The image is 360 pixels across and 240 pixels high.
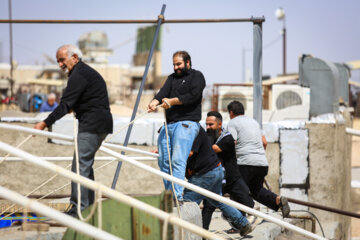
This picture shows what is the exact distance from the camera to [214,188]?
609 centimetres

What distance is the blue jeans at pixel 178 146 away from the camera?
5.81m

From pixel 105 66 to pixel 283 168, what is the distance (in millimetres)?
34001

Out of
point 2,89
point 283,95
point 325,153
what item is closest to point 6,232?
point 325,153

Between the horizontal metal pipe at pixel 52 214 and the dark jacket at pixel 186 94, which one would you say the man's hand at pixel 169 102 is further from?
the horizontal metal pipe at pixel 52 214

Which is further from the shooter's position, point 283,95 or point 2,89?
point 2,89

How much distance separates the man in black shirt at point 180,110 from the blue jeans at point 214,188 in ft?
0.74

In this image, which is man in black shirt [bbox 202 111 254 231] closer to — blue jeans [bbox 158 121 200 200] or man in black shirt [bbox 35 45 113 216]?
blue jeans [bbox 158 121 200 200]

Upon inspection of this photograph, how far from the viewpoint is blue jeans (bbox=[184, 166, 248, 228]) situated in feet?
19.6

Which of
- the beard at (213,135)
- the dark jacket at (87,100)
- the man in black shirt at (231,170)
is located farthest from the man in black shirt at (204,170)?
the dark jacket at (87,100)

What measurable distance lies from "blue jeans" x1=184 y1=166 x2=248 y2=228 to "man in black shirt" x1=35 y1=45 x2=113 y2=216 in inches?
46.9

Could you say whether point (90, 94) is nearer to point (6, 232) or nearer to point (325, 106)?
point (6, 232)

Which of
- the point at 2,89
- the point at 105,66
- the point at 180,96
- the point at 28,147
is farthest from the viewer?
the point at 105,66

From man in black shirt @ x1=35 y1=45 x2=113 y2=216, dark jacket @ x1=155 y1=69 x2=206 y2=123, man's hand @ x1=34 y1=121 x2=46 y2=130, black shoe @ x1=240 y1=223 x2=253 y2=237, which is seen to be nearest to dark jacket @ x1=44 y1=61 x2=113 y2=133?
man in black shirt @ x1=35 y1=45 x2=113 y2=216

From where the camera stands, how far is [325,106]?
9734 mm
